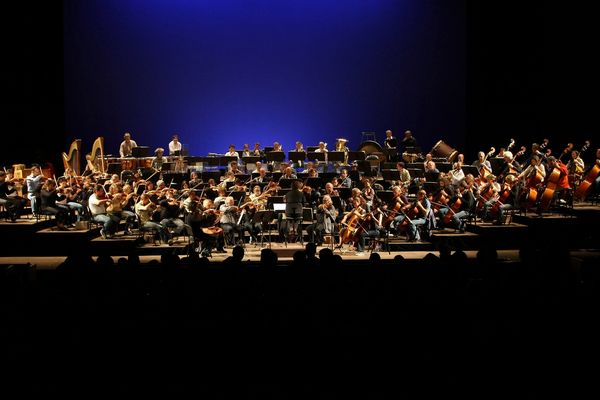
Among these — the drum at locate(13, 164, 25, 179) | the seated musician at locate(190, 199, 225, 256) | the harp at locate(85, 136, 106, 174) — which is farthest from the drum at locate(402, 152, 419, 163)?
the drum at locate(13, 164, 25, 179)

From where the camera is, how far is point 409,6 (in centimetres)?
1809

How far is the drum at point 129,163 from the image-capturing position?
1460 cm

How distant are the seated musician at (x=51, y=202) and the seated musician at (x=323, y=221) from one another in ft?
14.9

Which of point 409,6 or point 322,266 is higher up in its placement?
point 409,6

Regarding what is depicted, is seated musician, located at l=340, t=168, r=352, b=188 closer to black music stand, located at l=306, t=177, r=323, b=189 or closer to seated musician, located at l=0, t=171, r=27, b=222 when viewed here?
black music stand, located at l=306, t=177, r=323, b=189

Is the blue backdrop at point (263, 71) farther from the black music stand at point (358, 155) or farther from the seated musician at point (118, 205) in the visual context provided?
the seated musician at point (118, 205)

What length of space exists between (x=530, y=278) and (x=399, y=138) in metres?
14.2

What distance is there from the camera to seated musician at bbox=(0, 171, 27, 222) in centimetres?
1164

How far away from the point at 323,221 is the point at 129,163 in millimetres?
5946

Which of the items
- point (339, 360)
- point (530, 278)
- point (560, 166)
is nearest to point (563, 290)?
point (530, 278)

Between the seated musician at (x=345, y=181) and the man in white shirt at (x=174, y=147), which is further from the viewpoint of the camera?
the man in white shirt at (x=174, y=147)

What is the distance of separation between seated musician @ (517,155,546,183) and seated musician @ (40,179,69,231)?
8640 millimetres

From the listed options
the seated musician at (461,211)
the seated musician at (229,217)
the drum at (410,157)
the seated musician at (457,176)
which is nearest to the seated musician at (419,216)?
the seated musician at (461,211)

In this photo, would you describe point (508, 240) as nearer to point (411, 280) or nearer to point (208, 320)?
point (411, 280)
